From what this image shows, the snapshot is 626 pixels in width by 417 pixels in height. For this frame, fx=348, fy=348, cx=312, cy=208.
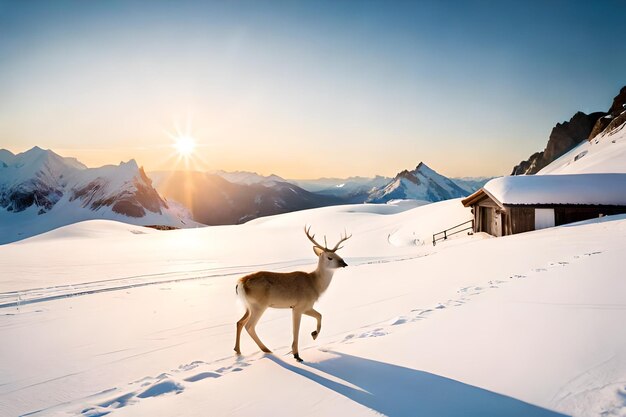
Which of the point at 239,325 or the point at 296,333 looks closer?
the point at 296,333

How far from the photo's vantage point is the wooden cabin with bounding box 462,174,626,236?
22562 mm

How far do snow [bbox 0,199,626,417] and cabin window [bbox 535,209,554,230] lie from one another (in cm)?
989

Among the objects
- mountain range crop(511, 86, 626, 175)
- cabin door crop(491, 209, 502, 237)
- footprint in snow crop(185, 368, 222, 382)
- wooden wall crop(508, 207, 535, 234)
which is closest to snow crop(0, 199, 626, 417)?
footprint in snow crop(185, 368, 222, 382)

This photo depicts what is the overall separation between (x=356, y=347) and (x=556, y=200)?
2321cm

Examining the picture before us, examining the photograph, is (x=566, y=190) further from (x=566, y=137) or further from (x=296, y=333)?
(x=566, y=137)

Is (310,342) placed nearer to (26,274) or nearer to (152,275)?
(152,275)

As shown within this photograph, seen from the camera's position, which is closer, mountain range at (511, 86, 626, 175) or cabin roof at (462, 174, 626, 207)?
cabin roof at (462, 174, 626, 207)

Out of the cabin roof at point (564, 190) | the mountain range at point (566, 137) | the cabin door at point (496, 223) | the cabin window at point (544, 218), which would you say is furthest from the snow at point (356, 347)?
the mountain range at point (566, 137)

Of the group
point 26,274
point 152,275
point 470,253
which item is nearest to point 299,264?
point 152,275

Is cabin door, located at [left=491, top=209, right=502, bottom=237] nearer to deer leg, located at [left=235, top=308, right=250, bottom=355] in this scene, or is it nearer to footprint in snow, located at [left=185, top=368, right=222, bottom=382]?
deer leg, located at [left=235, top=308, right=250, bottom=355]

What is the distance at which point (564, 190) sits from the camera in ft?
76.8

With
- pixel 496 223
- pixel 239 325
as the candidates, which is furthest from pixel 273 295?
pixel 496 223

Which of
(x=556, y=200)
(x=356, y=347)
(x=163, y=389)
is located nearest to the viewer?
(x=163, y=389)

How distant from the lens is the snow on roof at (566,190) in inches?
894
